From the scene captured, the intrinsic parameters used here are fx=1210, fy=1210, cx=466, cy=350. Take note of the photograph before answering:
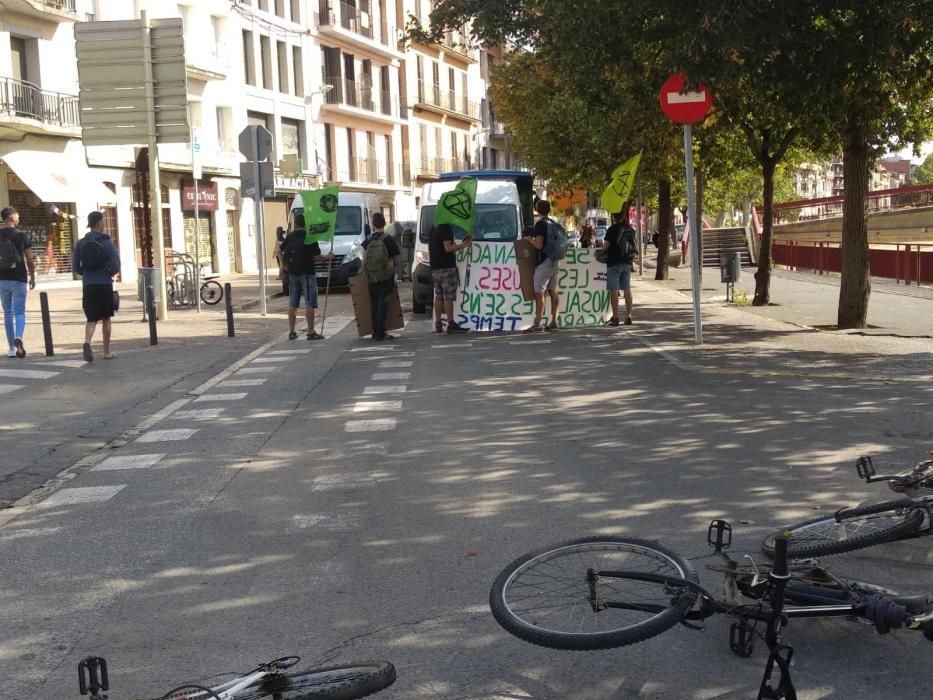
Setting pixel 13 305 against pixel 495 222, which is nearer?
pixel 13 305

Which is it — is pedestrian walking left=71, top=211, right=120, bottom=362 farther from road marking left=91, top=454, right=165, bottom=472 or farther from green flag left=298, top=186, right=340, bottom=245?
road marking left=91, top=454, right=165, bottom=472

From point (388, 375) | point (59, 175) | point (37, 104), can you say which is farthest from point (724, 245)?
point (388, 375)

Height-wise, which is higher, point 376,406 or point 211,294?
point 211,294

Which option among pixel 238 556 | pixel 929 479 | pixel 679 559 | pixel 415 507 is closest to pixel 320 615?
pixel 238 556

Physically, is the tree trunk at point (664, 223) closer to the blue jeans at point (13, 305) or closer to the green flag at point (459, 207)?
the green flag at point (459, 207)

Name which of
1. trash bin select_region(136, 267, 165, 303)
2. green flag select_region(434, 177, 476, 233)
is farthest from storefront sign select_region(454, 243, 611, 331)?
trash bin select_region(136, 267, 165, 303)

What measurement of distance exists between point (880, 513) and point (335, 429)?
5.15 m

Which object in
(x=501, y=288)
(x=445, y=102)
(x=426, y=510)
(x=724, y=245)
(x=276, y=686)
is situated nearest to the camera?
(x=276, y=686)

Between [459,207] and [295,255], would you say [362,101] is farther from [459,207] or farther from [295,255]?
[295,255]

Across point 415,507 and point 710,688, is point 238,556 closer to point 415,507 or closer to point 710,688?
point 415,507

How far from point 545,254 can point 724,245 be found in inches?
1383

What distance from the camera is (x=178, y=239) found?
42281 mm

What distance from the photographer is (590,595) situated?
4.04 m

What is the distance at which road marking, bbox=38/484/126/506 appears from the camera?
7.00 metres
